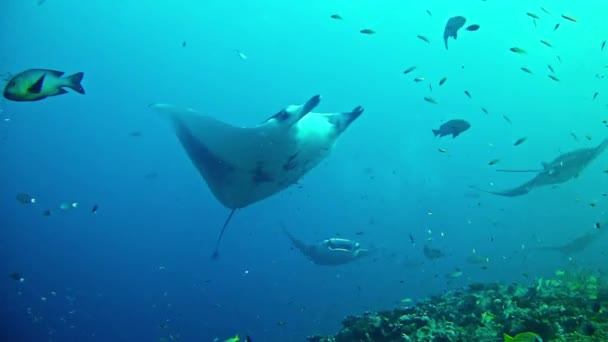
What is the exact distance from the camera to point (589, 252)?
37531 mm

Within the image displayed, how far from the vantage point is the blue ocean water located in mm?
40344

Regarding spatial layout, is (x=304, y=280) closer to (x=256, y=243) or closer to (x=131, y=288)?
(x=256, y=243)

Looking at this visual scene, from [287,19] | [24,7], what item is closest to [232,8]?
[287,19]

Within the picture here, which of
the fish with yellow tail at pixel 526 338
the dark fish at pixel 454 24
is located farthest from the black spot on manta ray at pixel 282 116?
the dark fish at pixel 454 24

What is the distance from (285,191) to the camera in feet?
180

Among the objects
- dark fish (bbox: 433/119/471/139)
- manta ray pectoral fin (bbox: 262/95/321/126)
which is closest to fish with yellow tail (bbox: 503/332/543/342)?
manta ray pectoral fin (bbox: 262/95/321/126)

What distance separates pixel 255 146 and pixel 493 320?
4157 mm

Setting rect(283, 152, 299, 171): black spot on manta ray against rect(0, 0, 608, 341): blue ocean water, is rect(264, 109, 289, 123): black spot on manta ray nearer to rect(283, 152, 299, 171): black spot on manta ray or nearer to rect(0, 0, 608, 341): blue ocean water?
rect(283, 152, 299, 171): black spot on manta ray

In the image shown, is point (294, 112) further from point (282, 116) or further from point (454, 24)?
point (454, 24)

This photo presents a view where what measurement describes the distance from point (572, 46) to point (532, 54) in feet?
14.0

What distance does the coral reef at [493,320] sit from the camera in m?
4.62

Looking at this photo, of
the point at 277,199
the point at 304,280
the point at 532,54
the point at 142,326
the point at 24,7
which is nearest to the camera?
the point at 24,7

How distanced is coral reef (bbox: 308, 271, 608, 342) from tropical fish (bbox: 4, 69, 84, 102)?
177 inches

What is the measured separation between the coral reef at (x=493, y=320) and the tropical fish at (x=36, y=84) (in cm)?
450
